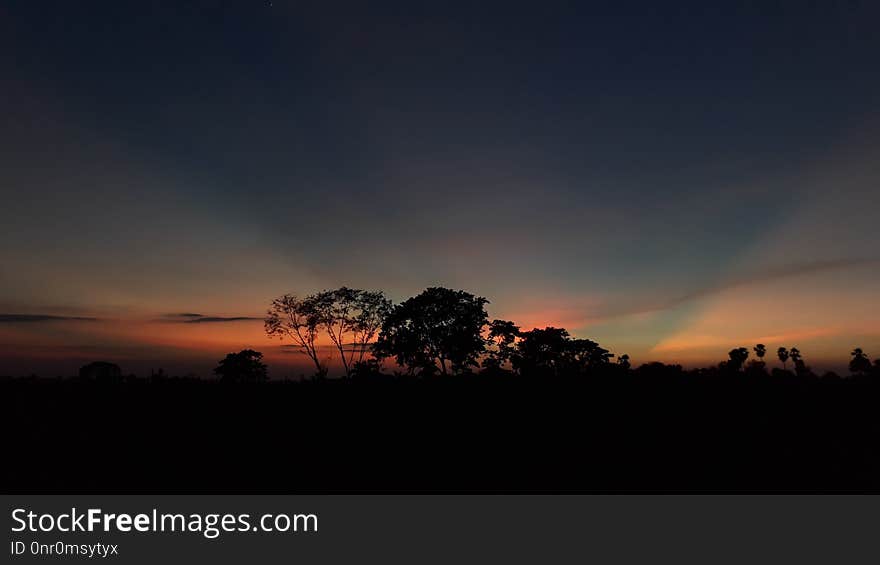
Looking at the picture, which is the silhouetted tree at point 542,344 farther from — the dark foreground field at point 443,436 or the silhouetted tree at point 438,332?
the dark foreground field at point 443,436

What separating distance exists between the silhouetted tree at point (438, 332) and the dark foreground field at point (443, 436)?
3835 centimetres

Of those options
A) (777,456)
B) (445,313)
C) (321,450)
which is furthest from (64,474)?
(445,313)

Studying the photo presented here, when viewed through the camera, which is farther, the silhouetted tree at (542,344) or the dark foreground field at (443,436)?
the silhouetted tree at (542,344)

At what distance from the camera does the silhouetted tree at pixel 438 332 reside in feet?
168

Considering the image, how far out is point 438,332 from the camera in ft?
168

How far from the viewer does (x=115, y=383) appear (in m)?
12.5

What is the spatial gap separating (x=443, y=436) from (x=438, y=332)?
39.9 m

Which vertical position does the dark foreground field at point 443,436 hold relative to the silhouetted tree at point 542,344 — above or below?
below

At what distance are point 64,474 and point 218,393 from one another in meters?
3.49

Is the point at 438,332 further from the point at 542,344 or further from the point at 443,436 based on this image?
the point at 443,436

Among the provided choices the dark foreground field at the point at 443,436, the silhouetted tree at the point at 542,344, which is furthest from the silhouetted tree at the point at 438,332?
the dark foreground field at the point at 443,436

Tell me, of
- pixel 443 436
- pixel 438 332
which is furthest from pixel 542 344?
pixel 443 436

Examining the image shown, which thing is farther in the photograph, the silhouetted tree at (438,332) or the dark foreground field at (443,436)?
the silhouetted tree at (438,332)

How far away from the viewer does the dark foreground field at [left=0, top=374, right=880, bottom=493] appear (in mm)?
10141
